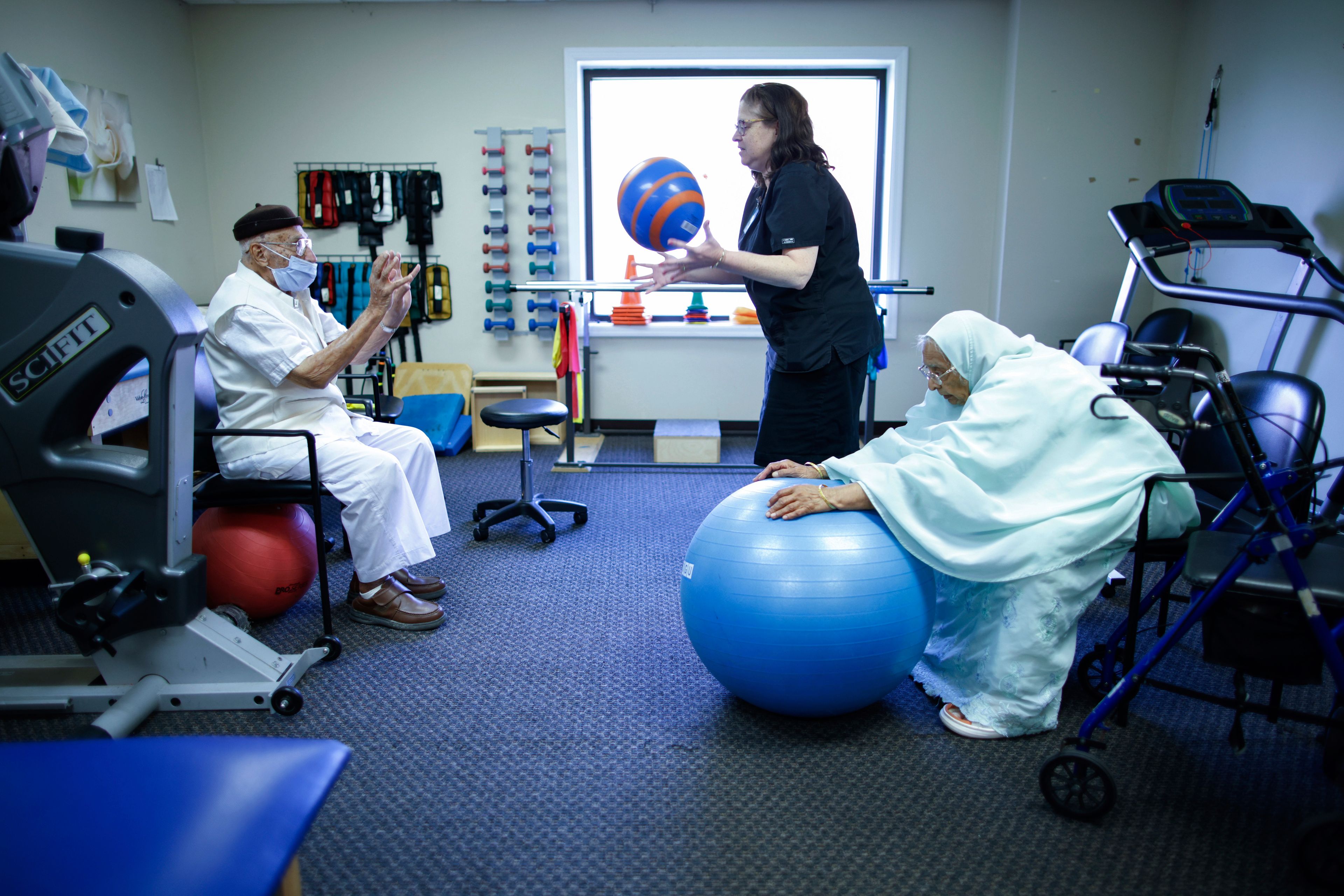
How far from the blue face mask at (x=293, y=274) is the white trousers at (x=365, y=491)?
1.62ft

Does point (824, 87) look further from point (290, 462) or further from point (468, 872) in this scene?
point (468, 872)

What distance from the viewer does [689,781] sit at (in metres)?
1.71

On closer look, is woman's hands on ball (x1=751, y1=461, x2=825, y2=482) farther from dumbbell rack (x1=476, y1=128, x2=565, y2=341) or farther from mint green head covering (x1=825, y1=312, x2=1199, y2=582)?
dumbbell rack (x1=476, y1=128, x2=565, y2=341)

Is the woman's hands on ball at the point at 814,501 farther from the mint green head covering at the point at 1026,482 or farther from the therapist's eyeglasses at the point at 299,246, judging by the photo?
the therapist's eyeglasses at the point at 299,246

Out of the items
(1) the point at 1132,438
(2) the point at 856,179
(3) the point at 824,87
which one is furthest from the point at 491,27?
(1) the point at 1132,438

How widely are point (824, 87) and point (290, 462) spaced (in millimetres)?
3956


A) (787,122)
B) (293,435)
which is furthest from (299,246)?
(787,122)

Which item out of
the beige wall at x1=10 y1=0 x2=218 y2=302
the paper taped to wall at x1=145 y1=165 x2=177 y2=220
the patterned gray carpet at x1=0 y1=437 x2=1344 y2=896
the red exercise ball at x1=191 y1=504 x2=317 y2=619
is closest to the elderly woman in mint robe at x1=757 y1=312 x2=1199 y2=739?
the patterned gray carpet at x1=0 y1=437 x2=1344 y2=896

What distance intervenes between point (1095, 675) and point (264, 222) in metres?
2.67

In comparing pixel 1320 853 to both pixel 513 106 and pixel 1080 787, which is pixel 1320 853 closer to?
pixel 1080 787

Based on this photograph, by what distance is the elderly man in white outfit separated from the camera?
230 cm

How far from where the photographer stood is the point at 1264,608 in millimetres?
1495

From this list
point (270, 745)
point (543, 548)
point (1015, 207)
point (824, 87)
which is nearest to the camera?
point (270, 745)

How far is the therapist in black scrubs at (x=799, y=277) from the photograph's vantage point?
204 centimetres
